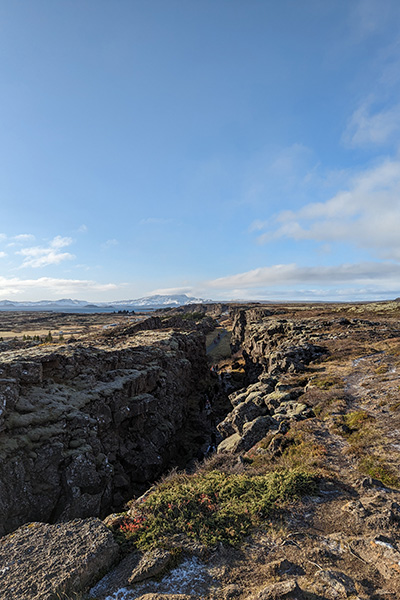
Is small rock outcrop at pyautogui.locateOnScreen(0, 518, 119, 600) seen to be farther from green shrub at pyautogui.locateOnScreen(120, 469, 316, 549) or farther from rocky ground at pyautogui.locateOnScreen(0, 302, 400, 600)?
green shrub at pyautogui.locateOnScreen(120, 469, 316, 549)

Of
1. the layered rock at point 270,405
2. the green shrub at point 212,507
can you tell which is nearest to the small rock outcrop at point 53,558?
the green shrub at point 212,507

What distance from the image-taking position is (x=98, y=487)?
16.1m

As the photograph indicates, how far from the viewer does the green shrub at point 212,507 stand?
27.8ft

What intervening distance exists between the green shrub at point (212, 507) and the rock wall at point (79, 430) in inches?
276

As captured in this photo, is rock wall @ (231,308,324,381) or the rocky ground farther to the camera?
rock wall @ (231,308,324,381)

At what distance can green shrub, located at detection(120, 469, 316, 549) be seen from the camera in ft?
27.8

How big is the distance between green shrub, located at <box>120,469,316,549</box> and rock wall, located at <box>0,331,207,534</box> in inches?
276

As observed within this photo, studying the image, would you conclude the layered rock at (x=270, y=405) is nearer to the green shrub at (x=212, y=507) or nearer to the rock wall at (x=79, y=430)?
the green shrub at (x=212, y=507)

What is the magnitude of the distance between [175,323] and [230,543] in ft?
268

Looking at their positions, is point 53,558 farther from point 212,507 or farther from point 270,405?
point 270,405

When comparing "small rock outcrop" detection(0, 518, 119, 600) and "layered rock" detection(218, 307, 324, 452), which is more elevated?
"small rock outcrop" detection(0, 518, 119, 600)

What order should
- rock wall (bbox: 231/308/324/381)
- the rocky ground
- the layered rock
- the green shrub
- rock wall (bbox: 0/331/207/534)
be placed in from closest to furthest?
the rocky ground → the green shrub → rock wall (bbox: 0/331/207/534) → the layered rock → rock wall (bbox: 231/308/324/381)

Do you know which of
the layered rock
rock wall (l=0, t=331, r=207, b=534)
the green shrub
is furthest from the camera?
the layered rock

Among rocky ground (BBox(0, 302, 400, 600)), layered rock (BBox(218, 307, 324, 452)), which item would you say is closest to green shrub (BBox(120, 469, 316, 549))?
rocky ground (BBox(0, 302, 400, 600))
